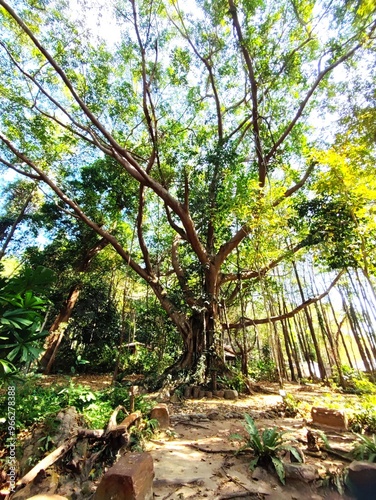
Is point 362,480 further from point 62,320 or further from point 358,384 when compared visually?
point 62,320

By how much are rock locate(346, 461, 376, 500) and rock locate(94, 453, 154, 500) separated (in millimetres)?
1736

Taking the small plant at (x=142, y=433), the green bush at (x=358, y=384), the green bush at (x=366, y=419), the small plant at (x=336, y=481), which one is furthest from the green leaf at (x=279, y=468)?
the green bush at (x=358, y=384)

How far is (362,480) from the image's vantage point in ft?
6.98

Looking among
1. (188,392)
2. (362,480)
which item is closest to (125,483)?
(362,480)

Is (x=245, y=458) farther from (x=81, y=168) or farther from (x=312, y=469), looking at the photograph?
(x=81, y=168)

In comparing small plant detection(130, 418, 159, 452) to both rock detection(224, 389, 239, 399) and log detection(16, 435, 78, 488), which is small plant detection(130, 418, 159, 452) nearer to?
log detection(16, 435, 78, 488)

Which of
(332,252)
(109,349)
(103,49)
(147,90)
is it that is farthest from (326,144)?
(109,349)

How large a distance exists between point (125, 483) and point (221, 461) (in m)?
1.49

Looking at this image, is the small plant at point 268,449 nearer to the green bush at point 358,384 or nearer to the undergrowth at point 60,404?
the undergrowth at point 60,404

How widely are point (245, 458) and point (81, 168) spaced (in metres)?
9.31

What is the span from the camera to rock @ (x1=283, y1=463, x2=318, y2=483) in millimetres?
2393

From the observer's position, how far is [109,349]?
11148mm

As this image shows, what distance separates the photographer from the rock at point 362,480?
2090mm

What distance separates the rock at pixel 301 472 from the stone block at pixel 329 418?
5.51 feet
